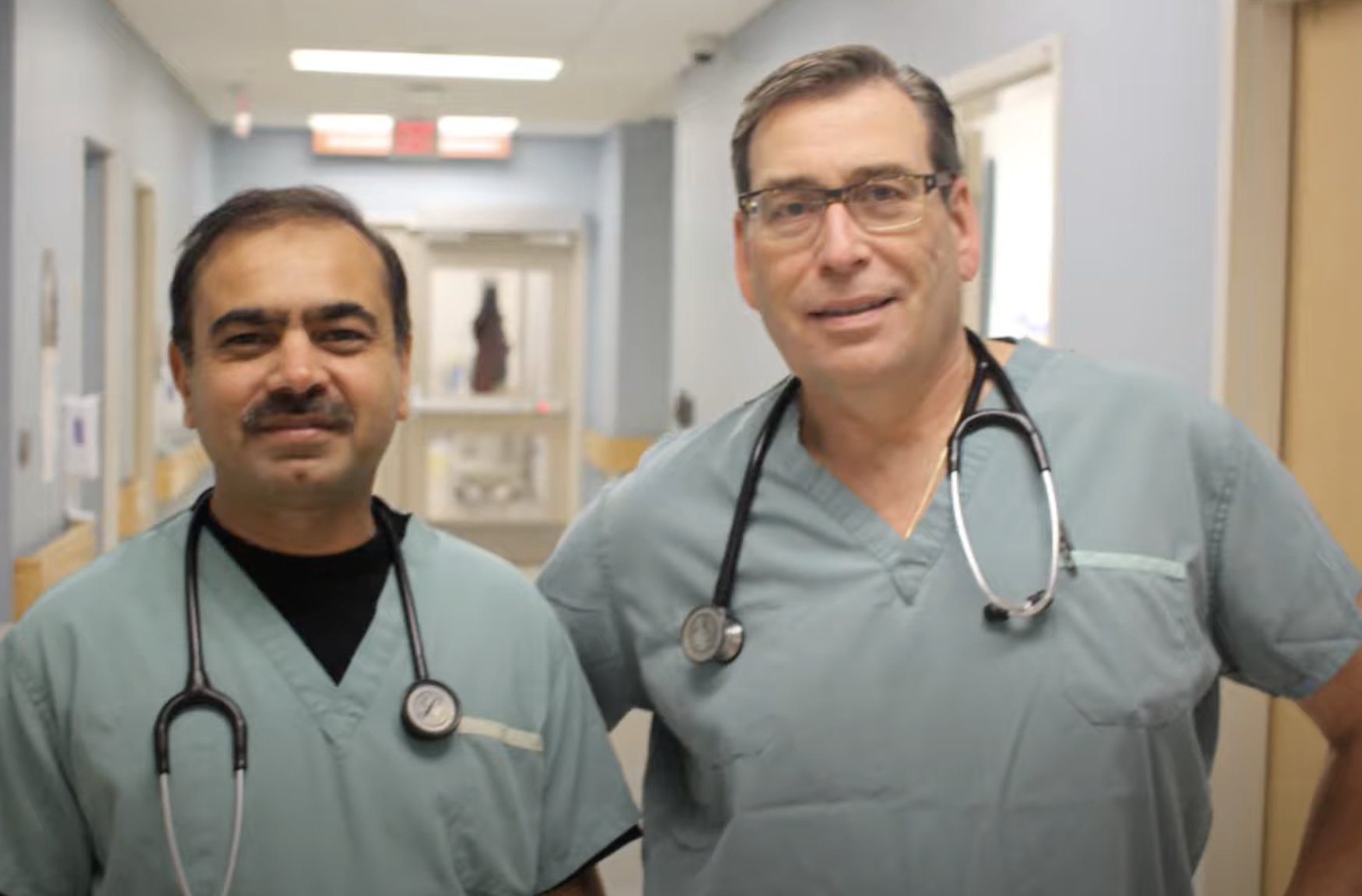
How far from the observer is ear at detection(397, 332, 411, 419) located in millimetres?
1380

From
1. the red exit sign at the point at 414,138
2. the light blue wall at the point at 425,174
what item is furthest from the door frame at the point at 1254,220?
the light blue wall at the point at 425,174

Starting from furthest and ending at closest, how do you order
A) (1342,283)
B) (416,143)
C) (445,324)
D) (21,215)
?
(445,324) < (416,143) < (21,215) < (1342,283)

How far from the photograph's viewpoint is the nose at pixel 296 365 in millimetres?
1264

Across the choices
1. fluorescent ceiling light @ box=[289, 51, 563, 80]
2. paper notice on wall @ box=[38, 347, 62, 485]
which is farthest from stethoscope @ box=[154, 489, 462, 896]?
fluorescent ceiling light @ box=[289, 51, 563, 80]

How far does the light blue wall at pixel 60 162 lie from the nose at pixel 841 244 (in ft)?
11.0

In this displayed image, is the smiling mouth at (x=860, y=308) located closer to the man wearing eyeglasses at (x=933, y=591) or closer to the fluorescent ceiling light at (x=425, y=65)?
the man wearing eyeglasses at (x=933, y=591)

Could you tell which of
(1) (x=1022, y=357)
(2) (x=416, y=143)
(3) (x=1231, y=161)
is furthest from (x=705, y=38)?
(1) (x=1022, y=357)

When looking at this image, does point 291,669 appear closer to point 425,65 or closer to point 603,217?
point 425,65

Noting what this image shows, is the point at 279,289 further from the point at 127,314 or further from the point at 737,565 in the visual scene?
the point at 127,314

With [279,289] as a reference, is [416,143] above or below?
above

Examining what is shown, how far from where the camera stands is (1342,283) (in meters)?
2.46

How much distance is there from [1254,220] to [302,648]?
1.82 m

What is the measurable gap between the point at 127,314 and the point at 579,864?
532cm

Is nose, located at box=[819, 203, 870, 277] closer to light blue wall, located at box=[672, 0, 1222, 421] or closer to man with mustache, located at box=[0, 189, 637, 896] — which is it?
man with mustache, located at box=[0, 189, 637, 896]
